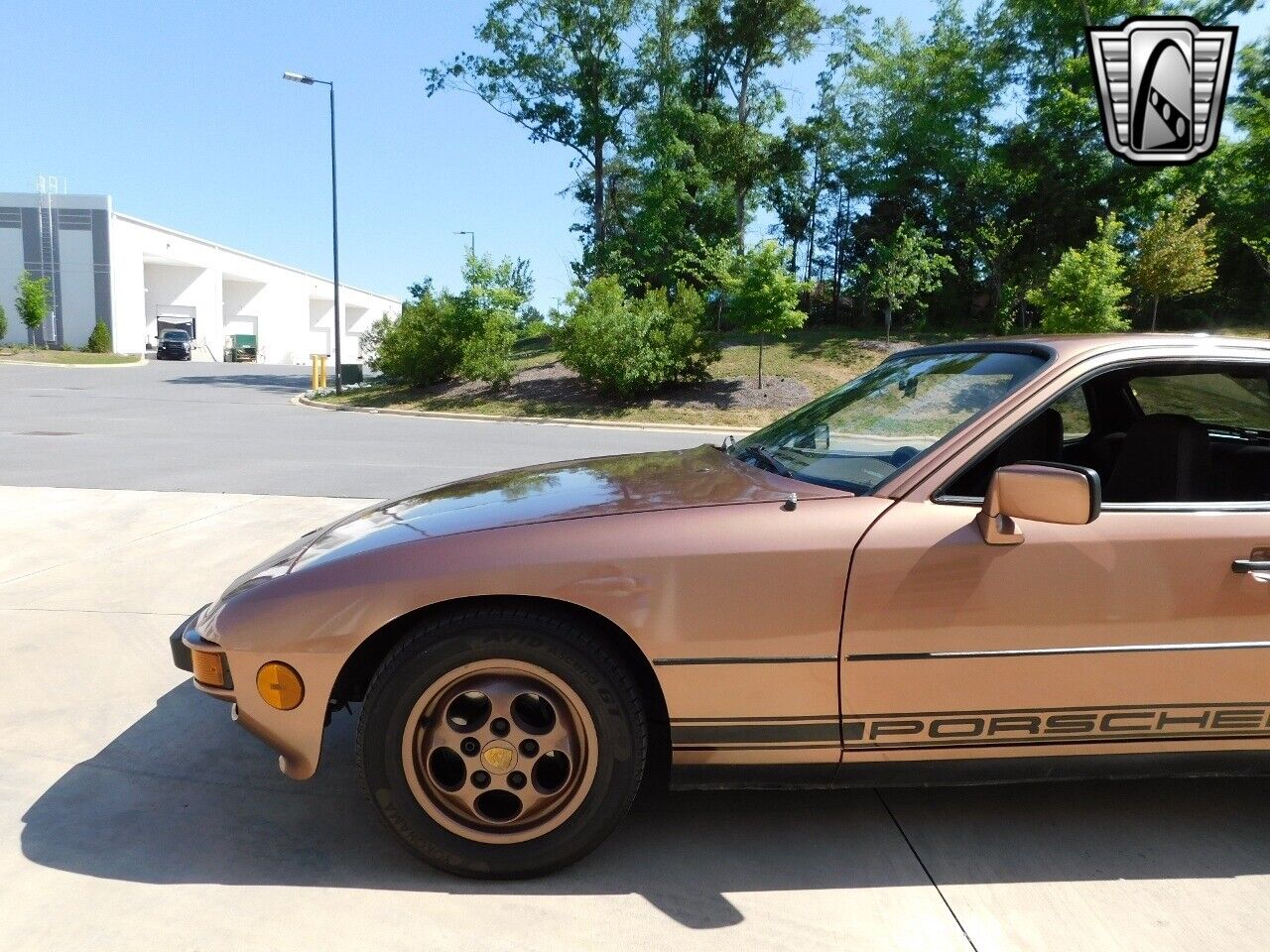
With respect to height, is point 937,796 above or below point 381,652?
below

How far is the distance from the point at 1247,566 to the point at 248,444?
12.9m

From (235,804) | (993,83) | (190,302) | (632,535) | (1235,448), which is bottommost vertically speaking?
(235,804)

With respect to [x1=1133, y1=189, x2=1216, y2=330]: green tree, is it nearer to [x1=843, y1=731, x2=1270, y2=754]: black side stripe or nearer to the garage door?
[x1=843, y1=731, x2=1270, y2=754]: black side stripe

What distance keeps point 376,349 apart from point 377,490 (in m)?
22.9

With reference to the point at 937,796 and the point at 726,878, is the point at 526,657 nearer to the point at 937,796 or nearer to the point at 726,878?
the point at 726,878

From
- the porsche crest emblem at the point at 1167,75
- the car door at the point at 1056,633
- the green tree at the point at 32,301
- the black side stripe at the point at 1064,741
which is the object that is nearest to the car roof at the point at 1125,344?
the car door at the point at 1056,633

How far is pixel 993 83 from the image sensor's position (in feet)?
108

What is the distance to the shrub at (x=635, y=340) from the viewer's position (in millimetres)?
22000

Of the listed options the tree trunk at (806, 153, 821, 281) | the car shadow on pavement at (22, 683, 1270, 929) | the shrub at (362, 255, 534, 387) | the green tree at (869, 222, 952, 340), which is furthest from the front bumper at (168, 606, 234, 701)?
the tree trunk at (806, 153, 821, 281)

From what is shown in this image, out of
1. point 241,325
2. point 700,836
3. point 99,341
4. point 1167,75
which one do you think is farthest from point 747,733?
point 241,325

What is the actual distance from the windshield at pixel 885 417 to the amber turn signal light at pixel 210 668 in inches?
66.1

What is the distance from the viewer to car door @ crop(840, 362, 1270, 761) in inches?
93.5

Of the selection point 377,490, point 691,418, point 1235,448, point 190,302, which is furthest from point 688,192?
point 190,302

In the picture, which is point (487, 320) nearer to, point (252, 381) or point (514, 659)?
point (252, 381)
